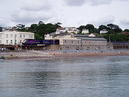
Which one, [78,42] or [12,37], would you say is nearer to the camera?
[12,37]

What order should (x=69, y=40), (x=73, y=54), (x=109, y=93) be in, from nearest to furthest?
(x=109, y=93)
(x=73, y=54)
(x=69, y=40)

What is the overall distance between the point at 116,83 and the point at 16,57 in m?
62.6

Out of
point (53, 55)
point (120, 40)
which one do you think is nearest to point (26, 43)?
point (53, 55)

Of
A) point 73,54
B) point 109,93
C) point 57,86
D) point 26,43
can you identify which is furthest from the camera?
point 26,43

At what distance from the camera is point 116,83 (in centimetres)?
3594

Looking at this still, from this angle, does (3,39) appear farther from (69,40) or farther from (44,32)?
(44,32)

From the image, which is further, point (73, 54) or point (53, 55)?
point (73, 54)

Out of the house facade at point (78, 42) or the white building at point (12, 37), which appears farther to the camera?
the house facade at point (78, 42)

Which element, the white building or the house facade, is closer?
the white building

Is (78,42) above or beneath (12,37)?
beneath

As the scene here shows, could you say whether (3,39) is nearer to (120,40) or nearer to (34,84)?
(120,40)

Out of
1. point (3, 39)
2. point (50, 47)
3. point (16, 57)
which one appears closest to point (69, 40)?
point (50, 47)

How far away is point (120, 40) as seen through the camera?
7451 inches

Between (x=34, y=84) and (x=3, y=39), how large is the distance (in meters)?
104
